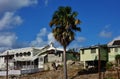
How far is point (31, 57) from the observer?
108000mm

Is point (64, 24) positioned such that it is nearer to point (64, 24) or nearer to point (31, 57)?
point (64, 24)

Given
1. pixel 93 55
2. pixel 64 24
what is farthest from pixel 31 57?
pixel 64 24

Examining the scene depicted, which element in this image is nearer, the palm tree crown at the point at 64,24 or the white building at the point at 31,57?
the palm tree crown at the point at 64,24

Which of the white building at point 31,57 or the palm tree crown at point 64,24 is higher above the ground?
the palm tree crown at point 64,24

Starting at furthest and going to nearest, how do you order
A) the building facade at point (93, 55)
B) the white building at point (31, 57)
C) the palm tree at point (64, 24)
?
the white building at point (31, 57) < the building facade at point (93, 55) < the palm tree at point (64, 24)

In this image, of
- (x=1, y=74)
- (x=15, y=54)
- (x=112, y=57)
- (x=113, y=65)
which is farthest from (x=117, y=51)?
(x=15, y=54)

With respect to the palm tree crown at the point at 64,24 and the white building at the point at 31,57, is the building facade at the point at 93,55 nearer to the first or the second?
the white building at the point at 31,57

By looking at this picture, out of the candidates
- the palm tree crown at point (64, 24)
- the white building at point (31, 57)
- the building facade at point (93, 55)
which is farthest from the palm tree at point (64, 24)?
the white building at point (31, 57)

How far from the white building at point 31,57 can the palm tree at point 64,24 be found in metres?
31.3

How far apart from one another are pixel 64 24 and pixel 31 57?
131ft

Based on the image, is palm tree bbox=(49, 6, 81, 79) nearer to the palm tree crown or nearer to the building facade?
the palm tree crown

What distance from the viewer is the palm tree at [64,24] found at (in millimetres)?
68869

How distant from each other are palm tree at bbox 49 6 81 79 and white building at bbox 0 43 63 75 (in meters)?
31.3

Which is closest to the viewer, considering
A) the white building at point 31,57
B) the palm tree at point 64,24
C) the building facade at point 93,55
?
the palm tree at point 64,24
